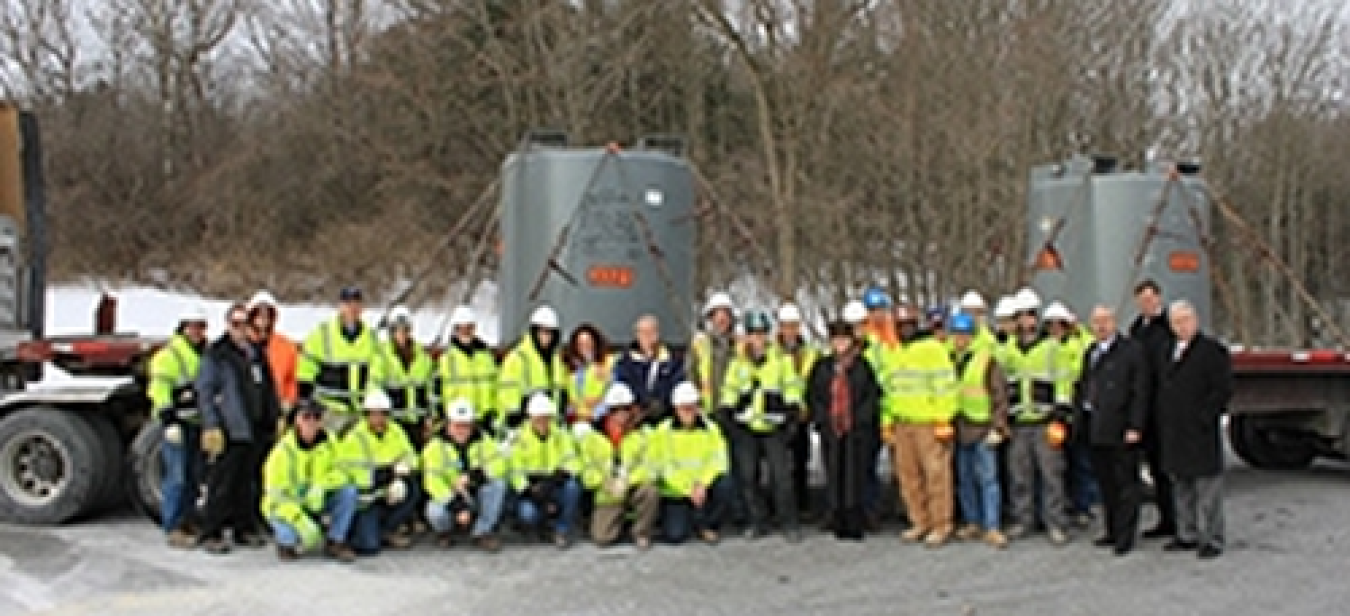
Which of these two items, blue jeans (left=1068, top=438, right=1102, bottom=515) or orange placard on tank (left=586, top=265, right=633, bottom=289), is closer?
blue jeans (left=1068, top=438, right=1102, bottom=515)

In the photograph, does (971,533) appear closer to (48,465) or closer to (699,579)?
(699,579)

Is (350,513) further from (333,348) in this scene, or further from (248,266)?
(248,266)

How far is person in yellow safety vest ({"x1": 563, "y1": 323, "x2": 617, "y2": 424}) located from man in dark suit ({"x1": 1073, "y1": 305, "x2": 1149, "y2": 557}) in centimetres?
336

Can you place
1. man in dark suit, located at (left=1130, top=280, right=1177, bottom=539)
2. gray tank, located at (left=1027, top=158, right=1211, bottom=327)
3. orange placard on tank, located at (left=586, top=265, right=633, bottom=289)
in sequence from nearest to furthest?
1. man in dark suit, located at (left=1130, top=280, right=1177, bottom=539)
2. orange placard on tank, located at (left=586, top=265, right=633, bottom=289)
3. gray tank, located at (left=1027, top=158, right=1211, bottom=327)

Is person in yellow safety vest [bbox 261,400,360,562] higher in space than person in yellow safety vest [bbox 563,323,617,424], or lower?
lower

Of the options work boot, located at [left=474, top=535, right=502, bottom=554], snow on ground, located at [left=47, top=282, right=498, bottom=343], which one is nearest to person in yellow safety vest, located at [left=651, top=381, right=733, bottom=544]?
work boot, located at [left=474, top=535, right=502, bottom=554]

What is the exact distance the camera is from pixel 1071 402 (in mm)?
10039

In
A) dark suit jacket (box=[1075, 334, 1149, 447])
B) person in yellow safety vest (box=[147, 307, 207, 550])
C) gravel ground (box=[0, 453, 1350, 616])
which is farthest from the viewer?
person in yellow safety vest (box=[147, 307, 207, 550])

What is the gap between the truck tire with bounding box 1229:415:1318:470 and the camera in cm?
1399

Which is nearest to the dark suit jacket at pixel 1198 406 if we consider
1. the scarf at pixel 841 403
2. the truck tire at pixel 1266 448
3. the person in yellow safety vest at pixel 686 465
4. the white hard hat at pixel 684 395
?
the scarf at pixel 841 403

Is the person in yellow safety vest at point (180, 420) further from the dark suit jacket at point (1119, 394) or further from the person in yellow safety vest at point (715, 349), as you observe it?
the dark suit jacket at point (1119, 394)

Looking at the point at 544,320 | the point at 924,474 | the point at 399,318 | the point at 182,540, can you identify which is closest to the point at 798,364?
the point at 924,474

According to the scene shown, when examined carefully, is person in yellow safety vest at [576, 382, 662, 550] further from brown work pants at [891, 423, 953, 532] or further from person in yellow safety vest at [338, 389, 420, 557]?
brown work pants at [891, 423, 953, 532]

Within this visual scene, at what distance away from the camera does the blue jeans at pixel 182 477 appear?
986cm
